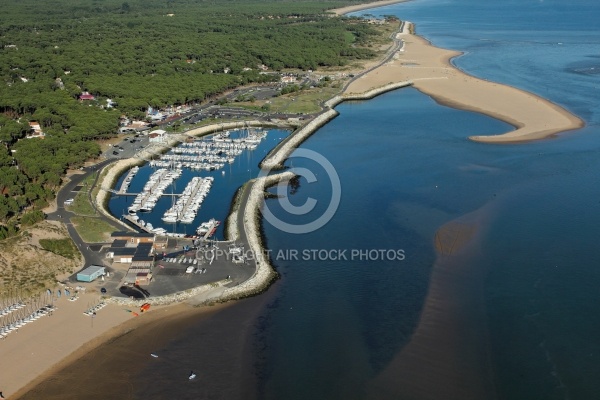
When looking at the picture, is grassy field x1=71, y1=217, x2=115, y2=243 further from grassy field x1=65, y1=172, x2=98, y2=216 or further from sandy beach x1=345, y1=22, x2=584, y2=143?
sandy beach x1=345, y1=22, x2=584, y2=143

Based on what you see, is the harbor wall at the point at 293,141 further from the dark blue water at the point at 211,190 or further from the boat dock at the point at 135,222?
the boat dock at the point at 135,222

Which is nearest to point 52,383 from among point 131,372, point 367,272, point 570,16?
point 131,372

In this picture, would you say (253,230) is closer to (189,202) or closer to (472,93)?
(189,202)

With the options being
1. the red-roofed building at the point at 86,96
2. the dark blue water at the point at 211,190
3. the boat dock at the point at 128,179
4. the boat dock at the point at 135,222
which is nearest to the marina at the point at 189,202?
the dark blue water at the point at 211,190

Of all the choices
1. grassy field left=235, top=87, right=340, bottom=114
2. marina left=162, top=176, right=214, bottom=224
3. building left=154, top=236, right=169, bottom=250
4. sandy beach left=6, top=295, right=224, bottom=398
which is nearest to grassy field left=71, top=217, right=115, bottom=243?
building left=154, top=236, right=169, bottom=250

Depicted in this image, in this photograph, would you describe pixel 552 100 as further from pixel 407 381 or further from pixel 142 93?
pixel 407 381

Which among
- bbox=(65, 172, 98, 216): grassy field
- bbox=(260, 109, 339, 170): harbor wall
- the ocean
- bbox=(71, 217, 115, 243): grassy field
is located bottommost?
the ocean
